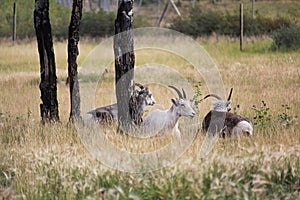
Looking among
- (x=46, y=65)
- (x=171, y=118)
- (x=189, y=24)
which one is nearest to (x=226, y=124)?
(x=171, y=118)

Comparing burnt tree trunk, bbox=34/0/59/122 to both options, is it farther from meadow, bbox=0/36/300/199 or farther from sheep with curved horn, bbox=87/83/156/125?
sheep with curved horn, bbox=87/83/156/125

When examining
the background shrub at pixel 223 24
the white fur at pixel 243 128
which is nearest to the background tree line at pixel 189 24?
the background shrub at pixel 223 24

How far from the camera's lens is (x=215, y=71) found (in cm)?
1966

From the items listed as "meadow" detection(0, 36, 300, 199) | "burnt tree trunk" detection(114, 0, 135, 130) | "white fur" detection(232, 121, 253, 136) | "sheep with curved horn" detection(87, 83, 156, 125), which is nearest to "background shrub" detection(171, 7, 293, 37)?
"meadow" detection(0, 36, 300, 199)

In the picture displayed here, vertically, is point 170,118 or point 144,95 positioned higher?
point 144,95

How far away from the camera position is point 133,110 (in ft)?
34.6

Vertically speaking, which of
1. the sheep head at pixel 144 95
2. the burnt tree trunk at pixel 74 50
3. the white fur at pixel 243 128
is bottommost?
the white fur at pixel 243 128

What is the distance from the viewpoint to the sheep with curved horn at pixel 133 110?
10.5 m

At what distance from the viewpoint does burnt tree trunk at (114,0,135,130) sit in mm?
10398

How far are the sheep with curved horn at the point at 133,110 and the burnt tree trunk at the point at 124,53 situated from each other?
0.09 metres

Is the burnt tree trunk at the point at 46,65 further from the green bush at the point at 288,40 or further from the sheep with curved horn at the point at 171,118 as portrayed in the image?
the green bush at the point at 288,40

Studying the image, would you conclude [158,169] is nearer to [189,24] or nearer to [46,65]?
[46,65]

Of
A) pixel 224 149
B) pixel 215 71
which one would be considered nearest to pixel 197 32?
pixel 215 71

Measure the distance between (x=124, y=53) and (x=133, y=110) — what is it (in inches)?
34.4
